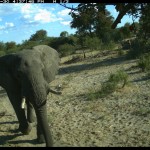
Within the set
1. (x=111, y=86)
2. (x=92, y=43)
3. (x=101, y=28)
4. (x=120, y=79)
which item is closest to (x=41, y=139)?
(x=111, y=86)

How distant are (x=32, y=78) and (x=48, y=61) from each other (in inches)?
51.5

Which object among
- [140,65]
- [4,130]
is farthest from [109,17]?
[4,130]

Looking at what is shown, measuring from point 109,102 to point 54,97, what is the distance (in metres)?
2.80

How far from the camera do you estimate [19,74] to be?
6711mm

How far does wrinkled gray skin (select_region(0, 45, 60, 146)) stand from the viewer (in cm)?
632

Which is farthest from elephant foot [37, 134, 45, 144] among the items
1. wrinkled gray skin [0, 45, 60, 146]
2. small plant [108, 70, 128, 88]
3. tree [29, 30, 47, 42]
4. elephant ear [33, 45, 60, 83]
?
tree [29, 30, 47, 42]

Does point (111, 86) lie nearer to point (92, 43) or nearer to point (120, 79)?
point (120, 79)

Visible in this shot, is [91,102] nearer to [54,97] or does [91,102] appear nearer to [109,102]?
[109,102]

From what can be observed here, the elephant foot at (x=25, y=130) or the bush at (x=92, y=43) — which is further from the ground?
the bush at (x=92, y=43)

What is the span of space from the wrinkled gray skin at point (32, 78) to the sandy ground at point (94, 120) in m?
0.62

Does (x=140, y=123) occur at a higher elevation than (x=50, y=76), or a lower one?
lower

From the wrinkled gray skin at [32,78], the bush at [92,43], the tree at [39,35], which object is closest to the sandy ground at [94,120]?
the wrinkled gray skin at [32,78]

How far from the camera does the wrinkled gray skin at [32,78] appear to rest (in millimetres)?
6320

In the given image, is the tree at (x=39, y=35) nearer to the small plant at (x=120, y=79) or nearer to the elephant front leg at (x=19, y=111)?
the small plant at (x=120, y=79)
